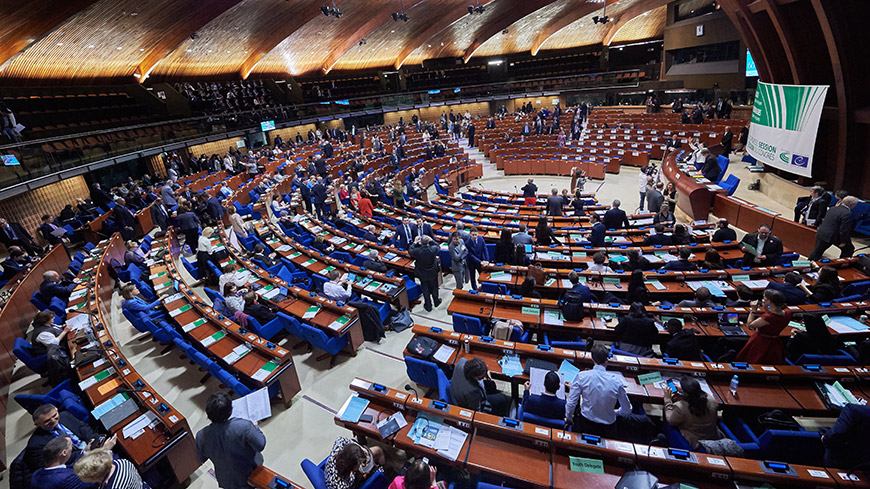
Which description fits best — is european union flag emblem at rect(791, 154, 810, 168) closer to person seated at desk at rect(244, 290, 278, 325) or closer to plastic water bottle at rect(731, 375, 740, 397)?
plastic water bottle at rect(731, 375, 740, 397)

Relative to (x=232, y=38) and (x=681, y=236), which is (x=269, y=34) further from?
(x=681, y=236)

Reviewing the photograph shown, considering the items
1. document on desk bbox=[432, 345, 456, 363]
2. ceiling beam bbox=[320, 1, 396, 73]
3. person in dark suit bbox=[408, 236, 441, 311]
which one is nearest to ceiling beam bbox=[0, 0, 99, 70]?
person in dark suit bbox=[408, 236, 441, 311]

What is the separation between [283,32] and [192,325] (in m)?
25.9

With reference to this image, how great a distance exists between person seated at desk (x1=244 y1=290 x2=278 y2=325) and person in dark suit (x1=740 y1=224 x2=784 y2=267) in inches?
381

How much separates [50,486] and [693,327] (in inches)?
308

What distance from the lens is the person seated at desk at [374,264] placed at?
899 centimetres

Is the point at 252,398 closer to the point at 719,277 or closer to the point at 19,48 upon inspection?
the point at 719,277

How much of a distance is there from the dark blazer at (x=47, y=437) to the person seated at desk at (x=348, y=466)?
3095 millimetres

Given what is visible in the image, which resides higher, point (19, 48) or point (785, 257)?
point (19, 48)

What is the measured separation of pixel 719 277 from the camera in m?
7.21

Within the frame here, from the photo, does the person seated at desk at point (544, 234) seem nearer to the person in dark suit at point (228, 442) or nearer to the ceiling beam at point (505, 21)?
the person in dark suit at point (228, 442)

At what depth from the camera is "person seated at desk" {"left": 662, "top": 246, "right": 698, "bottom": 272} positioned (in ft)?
24.9

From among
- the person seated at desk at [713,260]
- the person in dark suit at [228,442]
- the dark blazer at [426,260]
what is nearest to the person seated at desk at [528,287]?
the dark blazer at [426,260]

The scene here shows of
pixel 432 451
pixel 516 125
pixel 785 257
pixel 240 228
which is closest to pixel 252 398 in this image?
pixel 432 451
